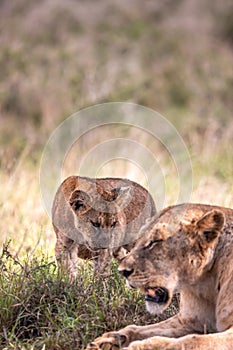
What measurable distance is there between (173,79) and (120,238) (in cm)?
1836

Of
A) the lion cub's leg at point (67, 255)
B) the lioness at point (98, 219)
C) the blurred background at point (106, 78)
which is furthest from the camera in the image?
the blurred background at point (106, 78)

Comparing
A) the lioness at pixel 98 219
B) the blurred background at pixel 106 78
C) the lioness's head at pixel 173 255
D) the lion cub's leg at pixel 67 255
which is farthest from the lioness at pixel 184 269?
the lioness at pixel 98 219

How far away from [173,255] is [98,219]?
2271mm

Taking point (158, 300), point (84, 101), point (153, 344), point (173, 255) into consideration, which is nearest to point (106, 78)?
point (84, 101)

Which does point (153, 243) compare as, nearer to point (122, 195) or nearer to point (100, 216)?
point (100, 216)

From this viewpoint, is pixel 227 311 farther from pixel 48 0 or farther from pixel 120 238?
pixel 48 0

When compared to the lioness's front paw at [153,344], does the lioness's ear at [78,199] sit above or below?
above

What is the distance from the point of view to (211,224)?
15.5 ft

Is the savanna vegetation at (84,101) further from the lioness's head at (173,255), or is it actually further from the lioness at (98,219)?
the lioness's head at (173,255)

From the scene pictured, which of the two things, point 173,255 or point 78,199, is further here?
point 78,199

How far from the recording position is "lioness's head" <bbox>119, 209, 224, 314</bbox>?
15.5 feet

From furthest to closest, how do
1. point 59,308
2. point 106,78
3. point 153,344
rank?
point 106,78 → point 59,308 → point 153,344

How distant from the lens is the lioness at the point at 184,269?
4703mm

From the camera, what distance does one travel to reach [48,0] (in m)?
36.7
